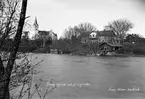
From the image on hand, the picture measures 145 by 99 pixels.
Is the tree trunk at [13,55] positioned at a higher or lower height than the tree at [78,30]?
lower

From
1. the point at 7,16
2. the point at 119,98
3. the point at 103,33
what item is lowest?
the point at 119,98

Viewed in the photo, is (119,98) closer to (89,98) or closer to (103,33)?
(89,98)

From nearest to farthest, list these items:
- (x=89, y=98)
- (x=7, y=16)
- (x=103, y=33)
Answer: (x=7, y=16), (x=89, y=98), (x=103, y=33)

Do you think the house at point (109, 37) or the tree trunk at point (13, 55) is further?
the house at point (109, 37)

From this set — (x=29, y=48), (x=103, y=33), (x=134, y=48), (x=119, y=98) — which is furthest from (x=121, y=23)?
(x=29, y=48)

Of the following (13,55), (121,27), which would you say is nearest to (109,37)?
(121,27)

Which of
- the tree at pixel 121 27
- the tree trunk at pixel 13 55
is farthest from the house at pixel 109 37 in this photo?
the tree trunk at pixel 13 55

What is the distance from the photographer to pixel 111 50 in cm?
5053

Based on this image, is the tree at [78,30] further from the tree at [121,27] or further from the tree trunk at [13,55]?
the tree trunk at [13,55]

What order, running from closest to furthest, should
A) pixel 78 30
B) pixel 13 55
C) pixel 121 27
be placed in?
pixel 13 55
pixel 121 27
pixel 78 30

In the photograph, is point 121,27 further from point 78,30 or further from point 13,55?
point 13,55

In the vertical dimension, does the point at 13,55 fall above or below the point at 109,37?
below

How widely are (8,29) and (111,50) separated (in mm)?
50070

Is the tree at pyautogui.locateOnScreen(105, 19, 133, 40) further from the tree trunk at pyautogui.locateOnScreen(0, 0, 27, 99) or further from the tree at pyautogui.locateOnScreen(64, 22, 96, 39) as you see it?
the tree trunk at pyautogui.locateOnScreen(0, 0, 27, 99)
